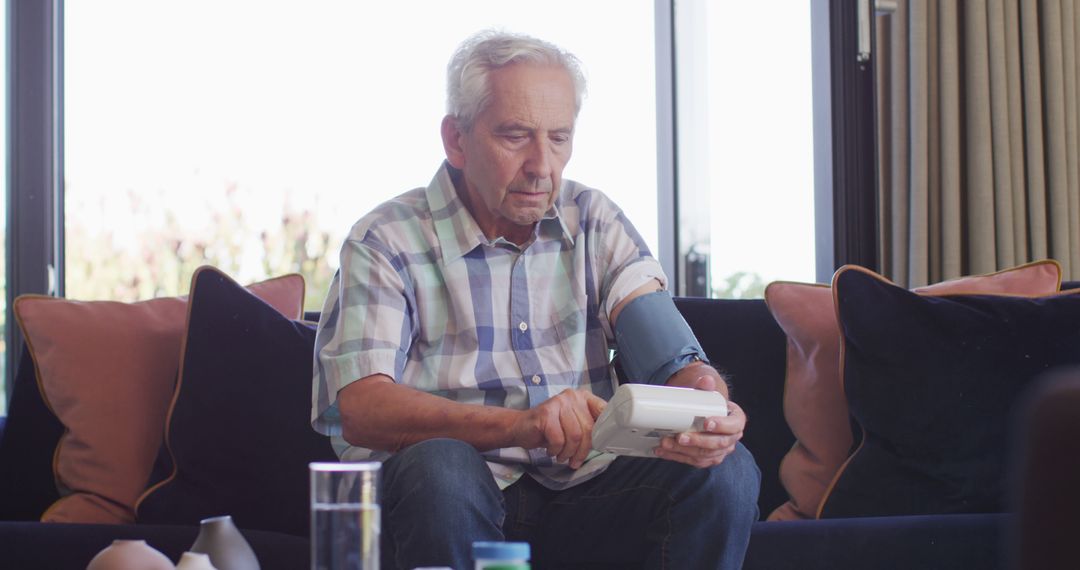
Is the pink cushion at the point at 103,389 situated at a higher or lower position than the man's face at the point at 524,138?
lower

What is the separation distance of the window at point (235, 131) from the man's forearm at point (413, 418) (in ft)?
4.86

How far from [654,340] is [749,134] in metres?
1.70

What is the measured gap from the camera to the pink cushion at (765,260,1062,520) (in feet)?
7.32

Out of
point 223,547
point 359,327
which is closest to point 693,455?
point 359,327

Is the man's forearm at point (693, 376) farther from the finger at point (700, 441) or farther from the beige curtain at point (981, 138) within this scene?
the beige curtain at point (981, 138)

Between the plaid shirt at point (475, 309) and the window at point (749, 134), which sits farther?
the window at point (749, 134)

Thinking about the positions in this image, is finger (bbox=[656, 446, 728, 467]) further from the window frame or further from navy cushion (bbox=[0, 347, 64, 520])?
the window frame

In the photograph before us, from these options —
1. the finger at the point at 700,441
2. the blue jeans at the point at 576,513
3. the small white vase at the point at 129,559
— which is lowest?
the blue jeans at the point at 576,513

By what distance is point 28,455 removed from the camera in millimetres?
2256

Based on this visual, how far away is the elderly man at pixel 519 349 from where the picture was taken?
165 cm

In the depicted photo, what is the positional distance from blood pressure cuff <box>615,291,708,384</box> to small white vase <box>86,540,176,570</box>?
3.12ft

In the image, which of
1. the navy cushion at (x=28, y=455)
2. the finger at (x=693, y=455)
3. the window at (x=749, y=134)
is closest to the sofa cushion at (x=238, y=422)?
the navy cushion at (x=28, y=455)

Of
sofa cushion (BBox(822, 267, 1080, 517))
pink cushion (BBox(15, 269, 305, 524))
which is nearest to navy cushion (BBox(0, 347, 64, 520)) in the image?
pink cushion (BBox(15, 269, 305, 524))

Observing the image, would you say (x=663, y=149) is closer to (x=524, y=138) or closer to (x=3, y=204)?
(x=524, y=138)
